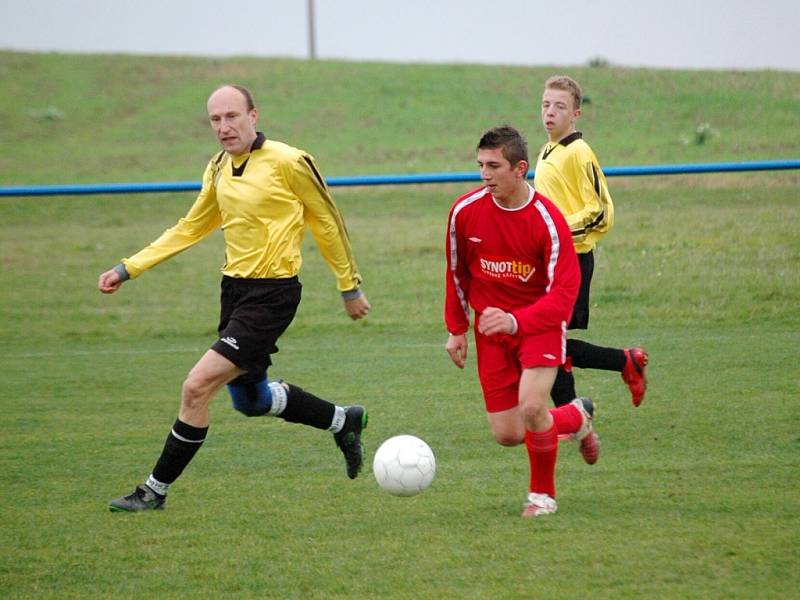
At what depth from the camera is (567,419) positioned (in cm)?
598

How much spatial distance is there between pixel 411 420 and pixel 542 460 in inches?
85.7

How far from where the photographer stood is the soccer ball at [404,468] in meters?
5.63

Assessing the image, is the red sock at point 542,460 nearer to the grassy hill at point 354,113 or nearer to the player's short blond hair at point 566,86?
the player's short blond hair at point 566,86

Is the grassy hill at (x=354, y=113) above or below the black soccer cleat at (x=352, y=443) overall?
above

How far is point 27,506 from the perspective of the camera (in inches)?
234

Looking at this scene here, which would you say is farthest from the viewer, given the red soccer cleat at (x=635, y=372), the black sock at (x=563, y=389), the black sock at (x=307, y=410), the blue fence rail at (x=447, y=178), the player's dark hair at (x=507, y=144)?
the blue fence rail at (x=447, y=178)

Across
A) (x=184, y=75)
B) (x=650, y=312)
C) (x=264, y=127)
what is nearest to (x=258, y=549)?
(x=650, y=312)

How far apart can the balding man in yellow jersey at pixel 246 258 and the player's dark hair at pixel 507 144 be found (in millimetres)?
969

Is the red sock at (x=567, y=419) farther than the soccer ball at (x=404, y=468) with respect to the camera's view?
Yes

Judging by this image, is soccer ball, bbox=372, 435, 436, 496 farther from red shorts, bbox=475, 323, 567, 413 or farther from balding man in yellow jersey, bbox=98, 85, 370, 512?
balding man in yellow jersey, bbox=98, 85, 370, 512

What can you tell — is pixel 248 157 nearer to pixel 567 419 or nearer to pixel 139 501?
pixel 139 501

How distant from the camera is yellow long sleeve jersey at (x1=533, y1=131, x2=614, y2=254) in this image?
6918 mm

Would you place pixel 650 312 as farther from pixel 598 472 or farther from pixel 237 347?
pixel 237 347

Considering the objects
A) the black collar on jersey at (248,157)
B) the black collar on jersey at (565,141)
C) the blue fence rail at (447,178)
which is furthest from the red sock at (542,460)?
the blue fence rail at (447,178)
